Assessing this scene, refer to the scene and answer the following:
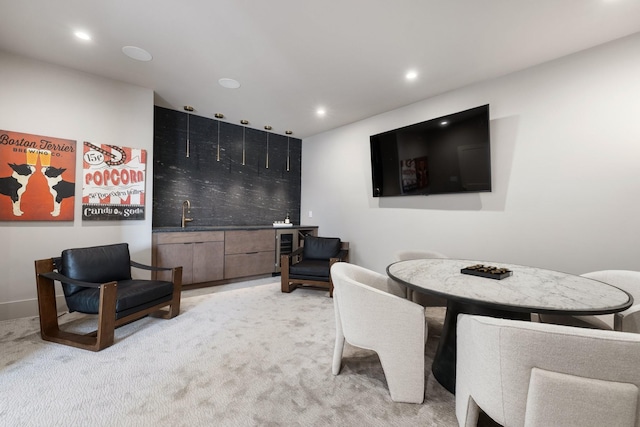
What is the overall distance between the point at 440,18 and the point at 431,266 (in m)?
2.01

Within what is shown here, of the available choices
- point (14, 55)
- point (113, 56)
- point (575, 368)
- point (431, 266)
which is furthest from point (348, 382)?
point (14, 55)

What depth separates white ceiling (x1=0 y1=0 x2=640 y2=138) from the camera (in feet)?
6.82

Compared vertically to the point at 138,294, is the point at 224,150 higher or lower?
higher

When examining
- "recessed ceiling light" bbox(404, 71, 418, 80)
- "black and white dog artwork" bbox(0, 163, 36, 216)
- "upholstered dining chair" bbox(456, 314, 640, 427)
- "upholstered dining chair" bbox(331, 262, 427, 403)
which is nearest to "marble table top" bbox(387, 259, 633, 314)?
"upholstered dining chair" bbox(331, 262, 427, 403)

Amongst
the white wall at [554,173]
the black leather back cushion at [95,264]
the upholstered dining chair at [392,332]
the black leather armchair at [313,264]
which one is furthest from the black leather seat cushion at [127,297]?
the white wall at [554,173]

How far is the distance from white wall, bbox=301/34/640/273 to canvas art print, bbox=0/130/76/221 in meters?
4.18

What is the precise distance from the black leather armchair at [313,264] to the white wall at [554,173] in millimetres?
1132

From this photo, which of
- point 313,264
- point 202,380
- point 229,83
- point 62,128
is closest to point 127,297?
point 202,380

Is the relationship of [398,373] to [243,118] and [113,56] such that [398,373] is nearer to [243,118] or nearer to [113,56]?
[113,56]

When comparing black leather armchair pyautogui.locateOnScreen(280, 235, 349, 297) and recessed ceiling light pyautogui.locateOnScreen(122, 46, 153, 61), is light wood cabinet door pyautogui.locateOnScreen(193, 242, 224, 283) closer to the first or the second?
black leather armchair pyautogui.locateOnScreen(280, 235, 349, 297)

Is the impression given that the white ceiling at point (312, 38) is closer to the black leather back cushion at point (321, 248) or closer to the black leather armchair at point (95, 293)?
the black leather armchair at point (95, 293)

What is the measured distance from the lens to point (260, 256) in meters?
4.63

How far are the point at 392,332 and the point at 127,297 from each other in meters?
2.31

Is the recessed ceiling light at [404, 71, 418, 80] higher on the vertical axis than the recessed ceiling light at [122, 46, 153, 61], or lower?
lower
